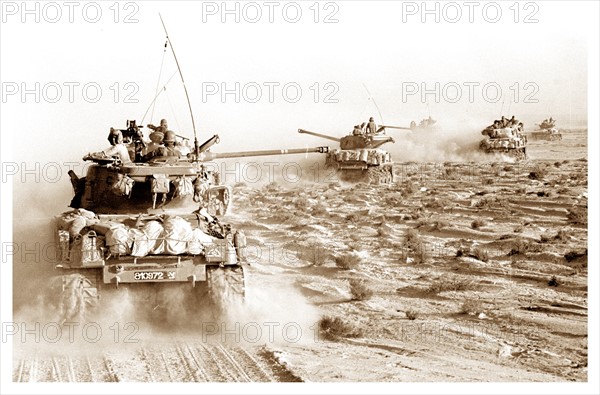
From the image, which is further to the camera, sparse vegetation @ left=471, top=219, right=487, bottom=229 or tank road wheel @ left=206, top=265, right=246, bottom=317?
sparse vegetation @ left=471, top=219, right=487, bottom=229

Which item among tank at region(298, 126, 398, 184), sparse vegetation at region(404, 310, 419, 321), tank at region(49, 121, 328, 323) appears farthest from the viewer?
tank at region(298, 126, 398, 184)

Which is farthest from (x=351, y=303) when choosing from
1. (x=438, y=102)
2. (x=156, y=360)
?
(x=438, y=102)

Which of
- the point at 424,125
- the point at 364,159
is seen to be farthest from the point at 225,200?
the point at 424,125

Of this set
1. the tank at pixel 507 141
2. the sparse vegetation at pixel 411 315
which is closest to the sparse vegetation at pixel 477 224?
the sparse vegetation at pixel 411 315

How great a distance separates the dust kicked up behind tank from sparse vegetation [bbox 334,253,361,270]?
1364 centimetres

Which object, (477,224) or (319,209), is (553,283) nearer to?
(477,224)

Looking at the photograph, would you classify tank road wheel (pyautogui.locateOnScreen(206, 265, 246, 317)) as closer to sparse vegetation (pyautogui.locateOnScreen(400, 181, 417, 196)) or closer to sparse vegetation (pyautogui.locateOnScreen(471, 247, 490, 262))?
sparse vegetation (pyautogui.locateOnScreen(471, 247, 490, 262))

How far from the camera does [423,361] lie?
12.3 meters

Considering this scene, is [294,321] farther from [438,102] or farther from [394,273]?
[438,102]

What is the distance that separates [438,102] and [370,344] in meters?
34.9

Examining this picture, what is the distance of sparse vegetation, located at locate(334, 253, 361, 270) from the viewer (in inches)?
719

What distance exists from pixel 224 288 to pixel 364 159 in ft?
63.1

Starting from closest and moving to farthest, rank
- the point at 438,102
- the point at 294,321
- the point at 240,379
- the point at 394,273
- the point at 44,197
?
the point at 240,379 < the point at 294,321 < the point at 394,273 < the point at 44,197 < the point at 438,102

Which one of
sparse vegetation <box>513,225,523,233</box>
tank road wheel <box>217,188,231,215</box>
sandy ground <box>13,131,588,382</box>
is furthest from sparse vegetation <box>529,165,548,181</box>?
tank road wheel <box>217,188,231,215</box>
